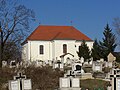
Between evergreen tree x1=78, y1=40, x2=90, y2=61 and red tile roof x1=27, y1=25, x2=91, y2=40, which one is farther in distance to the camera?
red tile roof x1=27, y1=25, x2=91, y2=40

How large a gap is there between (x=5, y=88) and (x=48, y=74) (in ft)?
12.1

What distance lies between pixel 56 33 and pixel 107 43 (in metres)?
12.4

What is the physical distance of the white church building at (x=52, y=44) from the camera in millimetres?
64062

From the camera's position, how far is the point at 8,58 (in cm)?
4053

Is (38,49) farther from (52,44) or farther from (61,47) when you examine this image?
(61,47)

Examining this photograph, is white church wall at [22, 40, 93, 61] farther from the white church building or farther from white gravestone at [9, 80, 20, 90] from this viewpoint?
white gravestone at [9, 80, 20, 90]

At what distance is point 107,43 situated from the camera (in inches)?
2345

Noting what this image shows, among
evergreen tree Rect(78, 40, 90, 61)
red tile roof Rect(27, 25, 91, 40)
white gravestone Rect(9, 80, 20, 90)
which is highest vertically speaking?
red tile roof Rect(27, 25, 91, 40)

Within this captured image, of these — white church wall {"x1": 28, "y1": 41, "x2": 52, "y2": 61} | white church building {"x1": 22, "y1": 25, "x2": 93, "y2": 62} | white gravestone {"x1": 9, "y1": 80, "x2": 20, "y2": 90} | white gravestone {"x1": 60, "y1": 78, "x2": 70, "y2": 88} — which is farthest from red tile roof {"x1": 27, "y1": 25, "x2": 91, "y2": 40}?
white gravestone {"x1": 9, "y1": 80, "x2": 20, "y2": 90}

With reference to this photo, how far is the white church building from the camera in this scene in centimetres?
6406

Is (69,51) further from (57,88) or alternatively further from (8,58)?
(57,88)

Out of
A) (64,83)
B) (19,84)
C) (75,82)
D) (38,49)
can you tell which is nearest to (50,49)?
(38,49)

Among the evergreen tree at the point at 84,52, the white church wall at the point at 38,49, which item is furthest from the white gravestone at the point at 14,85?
the white church wall at the point at 38,49

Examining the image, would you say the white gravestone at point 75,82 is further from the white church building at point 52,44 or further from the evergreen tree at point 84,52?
the white church building at point 52,44
